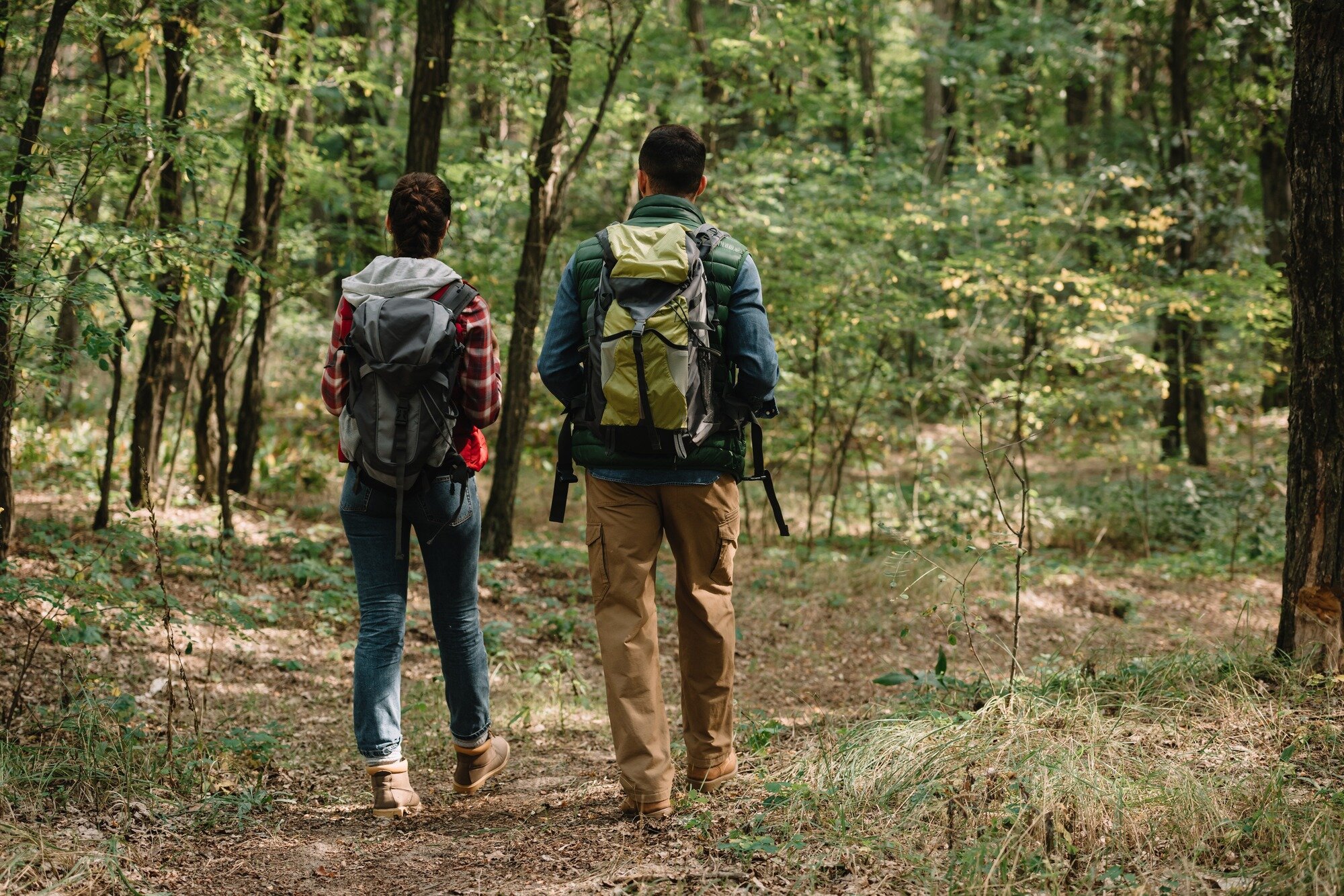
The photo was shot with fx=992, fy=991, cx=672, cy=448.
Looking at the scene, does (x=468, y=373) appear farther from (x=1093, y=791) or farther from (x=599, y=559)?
(x=1093, y=791)

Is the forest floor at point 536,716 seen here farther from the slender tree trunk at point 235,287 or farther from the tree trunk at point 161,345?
the slender tree trunk at point 235,287

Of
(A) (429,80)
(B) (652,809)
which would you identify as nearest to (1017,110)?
(A) (429,80)

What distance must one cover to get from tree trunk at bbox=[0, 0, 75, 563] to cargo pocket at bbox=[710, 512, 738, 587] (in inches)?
111

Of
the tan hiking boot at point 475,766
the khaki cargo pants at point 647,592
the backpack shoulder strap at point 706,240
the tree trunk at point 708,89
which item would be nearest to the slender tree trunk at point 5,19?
the backpack shoulder strap at point 706,240

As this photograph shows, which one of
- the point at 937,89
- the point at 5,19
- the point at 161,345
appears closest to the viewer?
the point at 5,19

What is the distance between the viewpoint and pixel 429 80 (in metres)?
6.98

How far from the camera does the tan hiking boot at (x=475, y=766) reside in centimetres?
367

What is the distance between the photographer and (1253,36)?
452 inches

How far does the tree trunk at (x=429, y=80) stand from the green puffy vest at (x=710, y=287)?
4393mm

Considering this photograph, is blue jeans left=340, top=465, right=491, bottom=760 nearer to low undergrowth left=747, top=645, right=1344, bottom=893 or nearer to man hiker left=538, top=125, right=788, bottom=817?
man hiker left=538, top=125, right=788, bottom=817

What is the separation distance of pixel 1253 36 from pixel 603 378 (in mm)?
11889

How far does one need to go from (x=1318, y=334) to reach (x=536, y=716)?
3842mm

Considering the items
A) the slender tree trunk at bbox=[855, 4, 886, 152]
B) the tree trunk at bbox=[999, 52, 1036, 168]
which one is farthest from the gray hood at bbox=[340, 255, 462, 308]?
the slender tree trunk at bbox=[855, 4, 886, 152]

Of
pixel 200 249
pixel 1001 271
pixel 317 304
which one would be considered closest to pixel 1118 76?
pixel 1001 271
